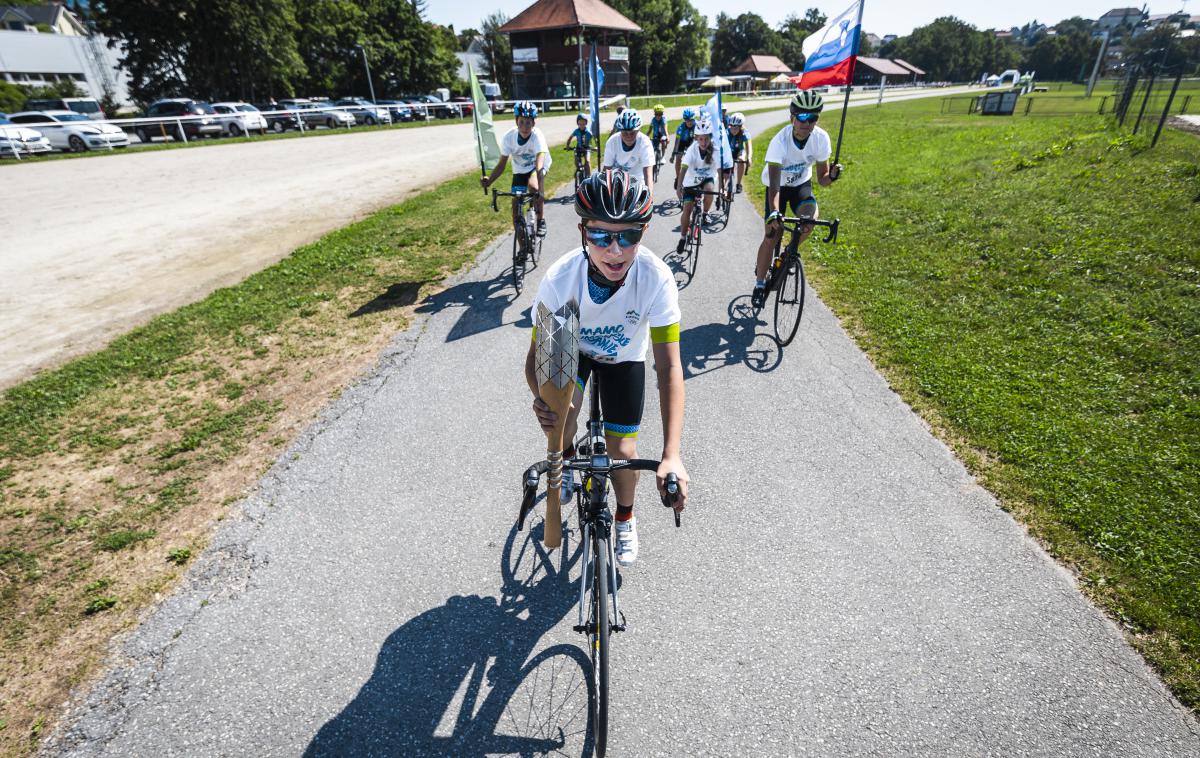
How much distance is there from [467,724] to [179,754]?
1464mm

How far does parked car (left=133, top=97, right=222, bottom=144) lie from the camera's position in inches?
1186

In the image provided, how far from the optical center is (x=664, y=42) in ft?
244

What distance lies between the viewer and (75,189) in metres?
17.5

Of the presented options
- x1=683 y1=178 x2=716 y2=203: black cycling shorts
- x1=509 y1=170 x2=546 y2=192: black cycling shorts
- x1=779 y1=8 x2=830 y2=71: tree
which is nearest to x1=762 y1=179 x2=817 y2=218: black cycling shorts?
x1=683 y1=178 x2=716 y2=203: black cycling shorts

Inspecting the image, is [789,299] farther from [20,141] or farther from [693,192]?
[20,141]

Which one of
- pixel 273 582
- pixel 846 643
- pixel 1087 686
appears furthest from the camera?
pixel 273 582

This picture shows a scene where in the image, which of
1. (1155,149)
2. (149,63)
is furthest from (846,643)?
(149,63)

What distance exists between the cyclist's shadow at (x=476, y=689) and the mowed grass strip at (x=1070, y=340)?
11.0ft

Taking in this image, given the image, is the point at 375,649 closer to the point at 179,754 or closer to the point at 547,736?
the point at 179,754

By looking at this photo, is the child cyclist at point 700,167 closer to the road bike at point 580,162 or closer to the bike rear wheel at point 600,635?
the road bike at point 580,162

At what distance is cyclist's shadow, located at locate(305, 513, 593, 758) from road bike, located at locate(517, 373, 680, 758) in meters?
0.19

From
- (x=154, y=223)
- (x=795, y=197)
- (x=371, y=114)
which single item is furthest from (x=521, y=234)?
(x=371, y=114)

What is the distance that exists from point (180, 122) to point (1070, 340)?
40.6m

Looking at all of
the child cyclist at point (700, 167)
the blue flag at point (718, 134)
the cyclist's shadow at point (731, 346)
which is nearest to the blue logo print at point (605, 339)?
the cyclist's shadow at point (731, 346)
